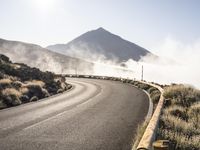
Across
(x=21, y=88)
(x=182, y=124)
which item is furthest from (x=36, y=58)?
(x=182, y=124)

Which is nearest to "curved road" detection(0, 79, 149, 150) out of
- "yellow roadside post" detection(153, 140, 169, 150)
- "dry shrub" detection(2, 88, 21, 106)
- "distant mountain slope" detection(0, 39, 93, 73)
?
"yellow roadside post" detection(153, 140, 169, 150)

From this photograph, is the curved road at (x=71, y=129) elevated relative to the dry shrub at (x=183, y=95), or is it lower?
lower

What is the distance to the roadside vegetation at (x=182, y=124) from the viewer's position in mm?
8477

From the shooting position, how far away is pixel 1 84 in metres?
27.3

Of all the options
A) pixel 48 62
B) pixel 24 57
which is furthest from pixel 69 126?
pixel 24 57

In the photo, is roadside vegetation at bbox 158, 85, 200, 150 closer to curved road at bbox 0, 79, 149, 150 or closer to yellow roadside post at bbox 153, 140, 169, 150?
curved road at bbox 0, 79, 149, 150

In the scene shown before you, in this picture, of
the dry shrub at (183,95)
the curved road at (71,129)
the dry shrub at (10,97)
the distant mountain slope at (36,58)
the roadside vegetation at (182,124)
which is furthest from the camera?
the distant mountain slope at (36,58)

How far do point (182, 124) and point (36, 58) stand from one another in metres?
150

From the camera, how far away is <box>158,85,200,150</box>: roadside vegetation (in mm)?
8477

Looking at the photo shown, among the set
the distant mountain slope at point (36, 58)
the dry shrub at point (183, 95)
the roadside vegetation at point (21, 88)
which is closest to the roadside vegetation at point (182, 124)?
the dry shrub at point (183, 95)

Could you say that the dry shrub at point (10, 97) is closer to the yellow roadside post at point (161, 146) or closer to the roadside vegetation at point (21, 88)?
the roadside vegetation at point (21, 88)

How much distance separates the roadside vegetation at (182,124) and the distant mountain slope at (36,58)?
112m

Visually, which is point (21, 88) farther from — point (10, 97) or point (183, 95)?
point (183, 95)

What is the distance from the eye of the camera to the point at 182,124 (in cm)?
1088
